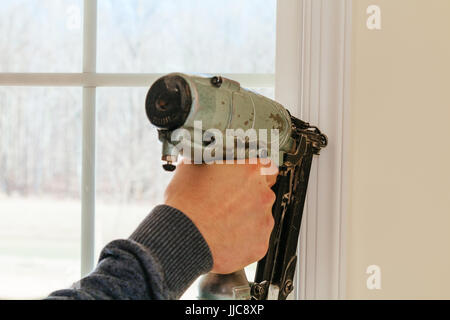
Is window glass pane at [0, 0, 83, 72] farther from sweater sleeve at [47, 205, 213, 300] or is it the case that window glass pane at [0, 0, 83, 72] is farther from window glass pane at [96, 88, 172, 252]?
sweater sleeve at [47, 205, 213, 300]

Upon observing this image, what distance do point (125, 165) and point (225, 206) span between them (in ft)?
1.35

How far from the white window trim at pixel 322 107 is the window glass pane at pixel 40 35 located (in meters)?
0.46

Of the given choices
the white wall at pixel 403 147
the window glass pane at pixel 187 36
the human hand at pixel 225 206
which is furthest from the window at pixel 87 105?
the human hand at pixel 225 206

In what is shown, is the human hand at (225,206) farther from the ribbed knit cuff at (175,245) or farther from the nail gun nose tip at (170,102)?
the nail gun nose tip at (170,102)

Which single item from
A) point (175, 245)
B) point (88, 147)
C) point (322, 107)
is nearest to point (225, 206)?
point (175, 245)

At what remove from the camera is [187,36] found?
938 millimetres

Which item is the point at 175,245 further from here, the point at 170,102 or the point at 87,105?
the point at 87,105

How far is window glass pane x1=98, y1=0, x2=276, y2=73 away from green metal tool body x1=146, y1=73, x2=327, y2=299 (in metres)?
0.23

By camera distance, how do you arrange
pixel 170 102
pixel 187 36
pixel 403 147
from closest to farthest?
pixel 170 102, pixel 403 147, pixel 187 36

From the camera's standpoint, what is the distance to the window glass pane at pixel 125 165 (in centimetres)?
95

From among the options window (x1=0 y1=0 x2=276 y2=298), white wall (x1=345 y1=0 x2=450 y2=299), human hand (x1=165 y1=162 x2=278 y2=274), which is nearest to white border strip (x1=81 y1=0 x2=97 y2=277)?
window (x1=0 y1=0 x2=276 y2=298)

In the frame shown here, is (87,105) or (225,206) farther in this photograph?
(87,105)
